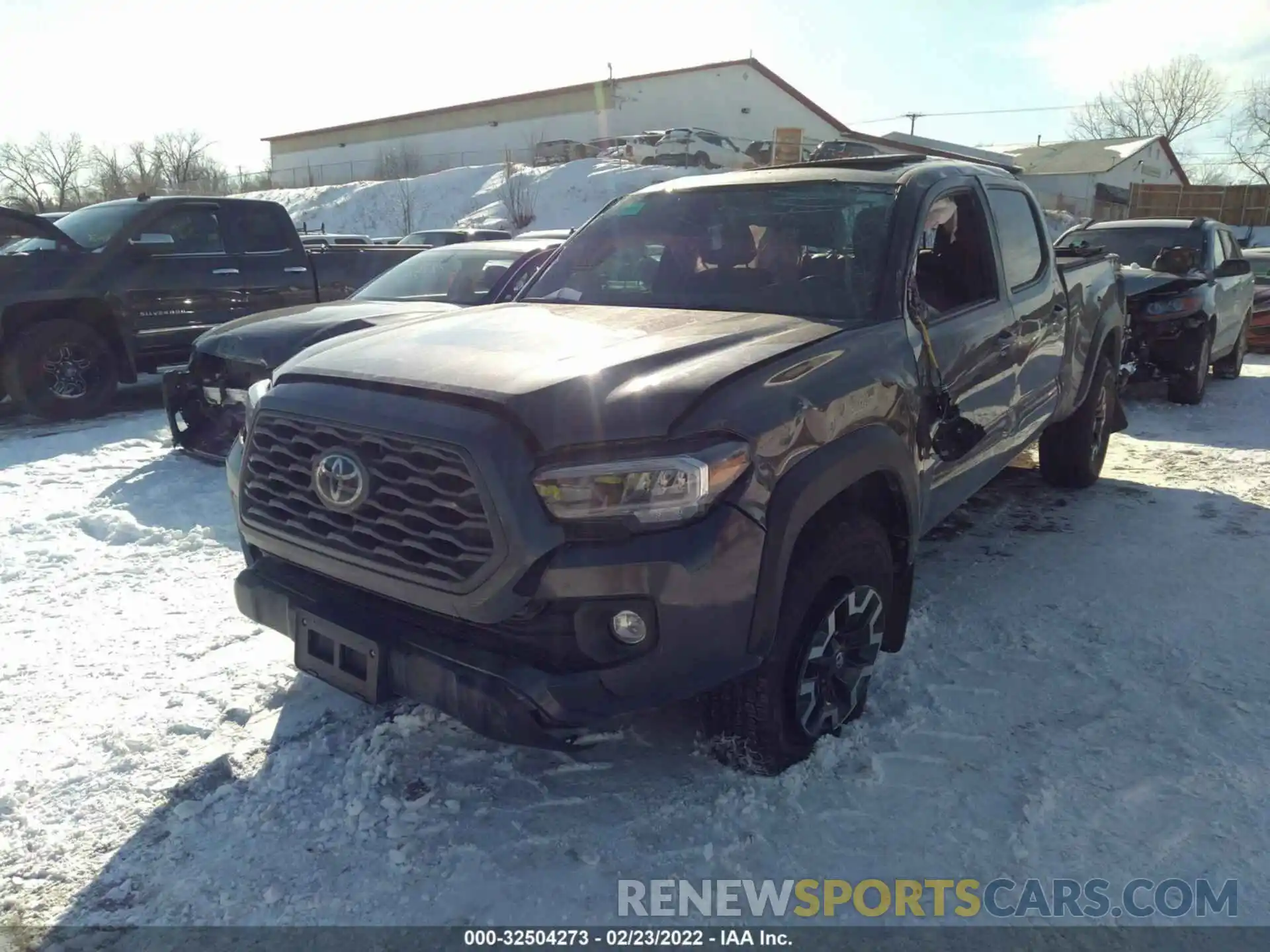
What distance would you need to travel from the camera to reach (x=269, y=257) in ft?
28.1

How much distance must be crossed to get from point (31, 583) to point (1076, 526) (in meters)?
5.73

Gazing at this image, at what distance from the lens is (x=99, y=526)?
5.05 m

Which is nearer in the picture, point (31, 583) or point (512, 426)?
point (512, 426)

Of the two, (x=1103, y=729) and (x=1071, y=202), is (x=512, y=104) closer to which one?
(x=1071, y=202)

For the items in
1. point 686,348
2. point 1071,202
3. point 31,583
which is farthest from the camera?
point 1071,202

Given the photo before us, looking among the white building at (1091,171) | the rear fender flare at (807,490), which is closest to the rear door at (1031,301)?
the rear fender flare at (807,490)

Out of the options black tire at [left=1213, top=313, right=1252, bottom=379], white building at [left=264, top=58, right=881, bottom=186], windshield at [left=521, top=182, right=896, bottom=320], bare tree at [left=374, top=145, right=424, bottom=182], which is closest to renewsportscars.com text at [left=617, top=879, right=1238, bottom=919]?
windshield at [left=521, top=182, right=896, bottom=320]

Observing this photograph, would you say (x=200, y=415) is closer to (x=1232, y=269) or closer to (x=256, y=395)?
(x=256, y=395)

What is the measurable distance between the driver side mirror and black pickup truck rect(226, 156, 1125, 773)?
21.3 ft

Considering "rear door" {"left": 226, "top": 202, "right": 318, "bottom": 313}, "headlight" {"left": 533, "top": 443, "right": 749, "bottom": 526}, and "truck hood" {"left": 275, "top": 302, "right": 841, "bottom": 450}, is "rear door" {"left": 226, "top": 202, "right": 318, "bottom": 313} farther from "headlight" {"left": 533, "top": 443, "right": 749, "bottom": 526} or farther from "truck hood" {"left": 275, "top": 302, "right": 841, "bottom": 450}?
"headlight" {"left": 533, "top": 443, "right": 749, "bottom": 526}

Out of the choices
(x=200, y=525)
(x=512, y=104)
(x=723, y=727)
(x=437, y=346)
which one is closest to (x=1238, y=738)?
(x=723, y=727)

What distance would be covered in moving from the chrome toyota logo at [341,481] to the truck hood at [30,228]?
21.8ft

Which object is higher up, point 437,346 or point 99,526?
point 437,346

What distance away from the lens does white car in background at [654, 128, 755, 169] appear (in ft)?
129
